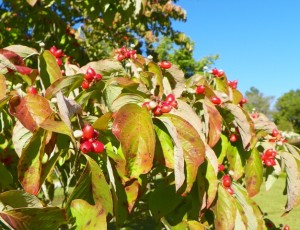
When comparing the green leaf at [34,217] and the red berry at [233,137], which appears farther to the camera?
the red berry at [233,137]

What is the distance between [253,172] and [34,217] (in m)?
1.03

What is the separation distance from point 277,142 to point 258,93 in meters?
96.9

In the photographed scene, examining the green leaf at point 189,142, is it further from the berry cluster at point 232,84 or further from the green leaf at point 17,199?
the berry cluster at point 232,84

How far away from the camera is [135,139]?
1.10 metres

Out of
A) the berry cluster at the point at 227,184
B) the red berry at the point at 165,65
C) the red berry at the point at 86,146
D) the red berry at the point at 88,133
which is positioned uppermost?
the red berry at the point at 165,65

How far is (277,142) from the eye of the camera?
177cm

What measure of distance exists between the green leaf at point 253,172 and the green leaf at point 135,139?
704mm

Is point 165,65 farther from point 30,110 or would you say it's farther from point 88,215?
point 88,215

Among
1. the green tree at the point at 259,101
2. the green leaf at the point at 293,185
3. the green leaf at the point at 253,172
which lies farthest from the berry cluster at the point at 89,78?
the green tree at the point at 259,101

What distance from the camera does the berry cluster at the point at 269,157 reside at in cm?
175

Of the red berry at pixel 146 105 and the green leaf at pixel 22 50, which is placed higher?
the green leaf at pixel 22 50

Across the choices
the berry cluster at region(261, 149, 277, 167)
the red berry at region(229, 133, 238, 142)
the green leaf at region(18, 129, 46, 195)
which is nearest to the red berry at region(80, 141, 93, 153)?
the green leaf at region(18, 129, 46, 195)

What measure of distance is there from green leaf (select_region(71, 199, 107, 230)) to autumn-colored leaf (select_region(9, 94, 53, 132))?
0.86 feet

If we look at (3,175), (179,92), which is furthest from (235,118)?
(3,175)
